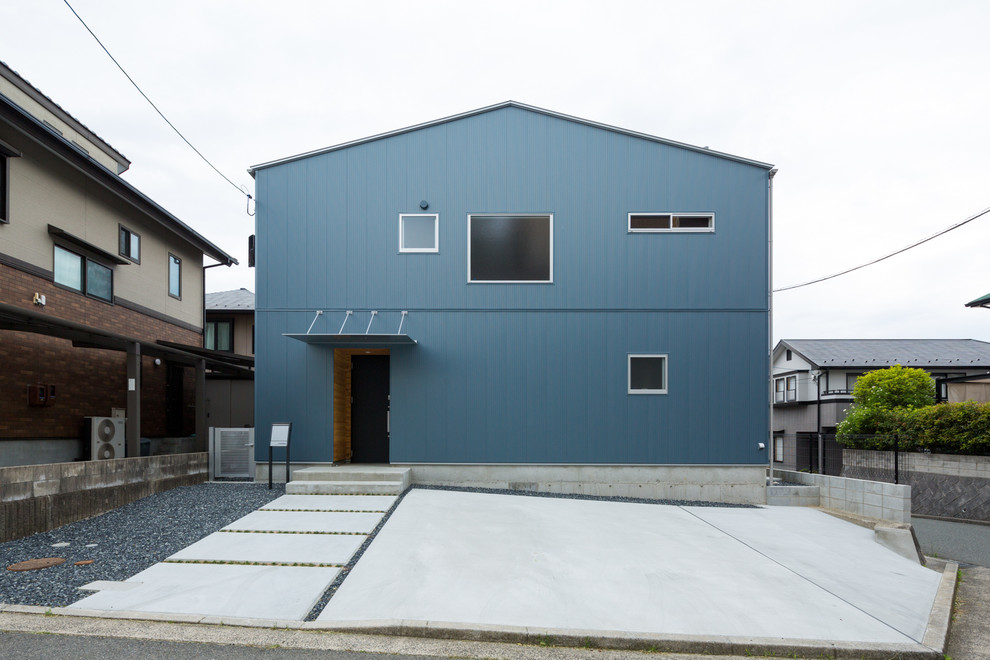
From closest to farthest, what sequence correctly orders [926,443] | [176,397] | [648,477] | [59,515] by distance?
[59,515], [648,477], [926,443], [176,397]

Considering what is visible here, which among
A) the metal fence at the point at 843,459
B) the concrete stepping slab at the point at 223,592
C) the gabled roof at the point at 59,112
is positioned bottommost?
the metal fence at the point at 843,459

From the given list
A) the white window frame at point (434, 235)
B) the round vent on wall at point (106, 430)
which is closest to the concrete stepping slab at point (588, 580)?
the white window frame at point (434, 235)

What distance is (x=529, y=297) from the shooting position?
32.1 feet

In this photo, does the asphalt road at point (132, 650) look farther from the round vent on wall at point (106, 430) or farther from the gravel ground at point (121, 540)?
the round vent on wall at point (106, 430)

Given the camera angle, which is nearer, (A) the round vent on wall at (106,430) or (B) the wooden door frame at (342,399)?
(B) the wooden door frame at (342,399)

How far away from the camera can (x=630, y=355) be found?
973 cm

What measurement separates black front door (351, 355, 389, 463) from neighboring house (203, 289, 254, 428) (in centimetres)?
399

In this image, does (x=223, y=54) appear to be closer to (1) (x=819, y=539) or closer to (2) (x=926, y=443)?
(1) (x=819, y=539)

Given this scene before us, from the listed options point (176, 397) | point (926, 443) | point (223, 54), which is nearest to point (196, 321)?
point (176, 397)

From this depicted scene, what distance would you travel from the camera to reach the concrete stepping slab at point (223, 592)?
425 cm

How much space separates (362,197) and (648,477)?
6.75 metres

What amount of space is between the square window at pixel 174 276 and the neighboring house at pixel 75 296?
0.05 m

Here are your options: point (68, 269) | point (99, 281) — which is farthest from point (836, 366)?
point (68, 269)

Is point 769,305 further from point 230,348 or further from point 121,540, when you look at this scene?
point 230,348
